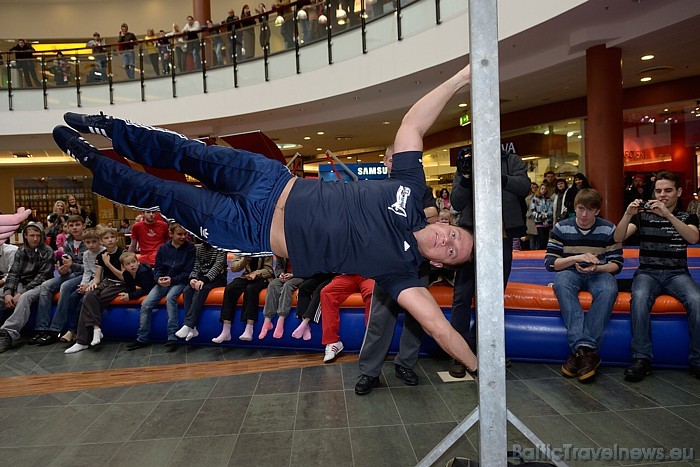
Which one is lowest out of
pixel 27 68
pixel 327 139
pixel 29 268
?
pixel 29 268

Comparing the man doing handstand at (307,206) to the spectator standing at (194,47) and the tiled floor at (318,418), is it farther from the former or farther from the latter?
the spectator standing at (194,47)

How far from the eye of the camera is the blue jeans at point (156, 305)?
14.6 ft

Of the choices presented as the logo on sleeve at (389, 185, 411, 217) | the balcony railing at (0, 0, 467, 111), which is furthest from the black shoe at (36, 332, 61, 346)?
the balcony railing at (0, 0, 467, 111)

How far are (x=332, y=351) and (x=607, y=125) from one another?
580cm

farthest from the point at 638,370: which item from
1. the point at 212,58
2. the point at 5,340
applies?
the point at 212,58

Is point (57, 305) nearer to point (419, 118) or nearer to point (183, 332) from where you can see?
point (183, 332)

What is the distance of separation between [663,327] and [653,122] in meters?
8.95

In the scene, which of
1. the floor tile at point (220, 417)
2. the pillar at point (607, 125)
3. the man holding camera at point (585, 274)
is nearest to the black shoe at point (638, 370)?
the man holding camera at point (585, 274)

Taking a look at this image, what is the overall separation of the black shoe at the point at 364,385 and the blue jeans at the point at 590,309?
4.54 feet

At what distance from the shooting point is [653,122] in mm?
10445

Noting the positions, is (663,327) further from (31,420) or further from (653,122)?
(653,122)

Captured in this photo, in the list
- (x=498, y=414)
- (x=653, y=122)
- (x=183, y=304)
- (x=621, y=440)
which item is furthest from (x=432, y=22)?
(x=498, y=414)

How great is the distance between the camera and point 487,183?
1493 mm

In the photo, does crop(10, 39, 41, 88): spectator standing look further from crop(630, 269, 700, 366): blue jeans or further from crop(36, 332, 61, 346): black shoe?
crop(630, 269, 700, 366): blue jeans
